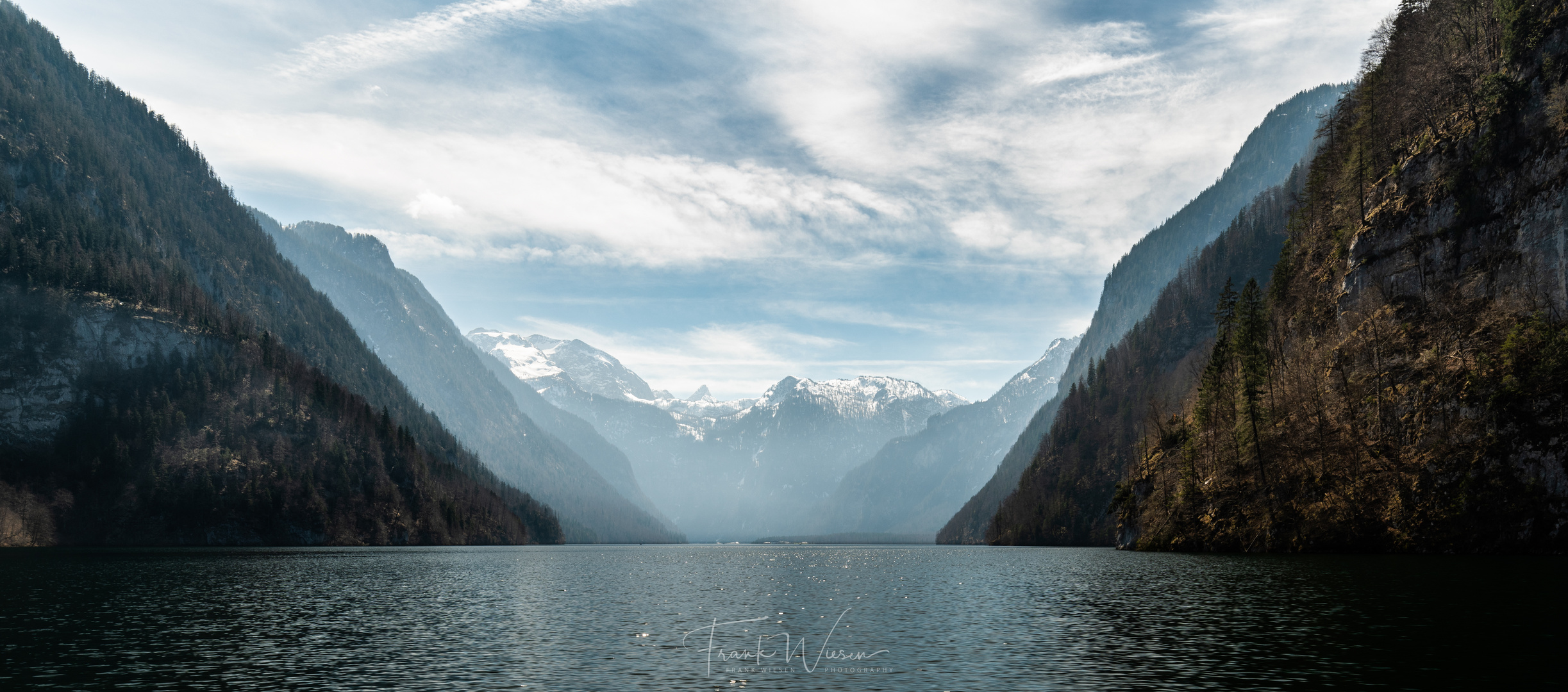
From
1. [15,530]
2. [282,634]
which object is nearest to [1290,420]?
[282,634]

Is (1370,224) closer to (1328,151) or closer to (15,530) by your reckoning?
(1328,151)

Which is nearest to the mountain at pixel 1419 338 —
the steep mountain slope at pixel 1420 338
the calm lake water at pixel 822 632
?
the steep mountain slope at pixel 1420 338

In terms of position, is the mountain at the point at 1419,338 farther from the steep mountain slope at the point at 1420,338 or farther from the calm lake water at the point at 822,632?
the calm lake water at the point at 822,632

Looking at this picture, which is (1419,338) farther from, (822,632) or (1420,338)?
(822,632)

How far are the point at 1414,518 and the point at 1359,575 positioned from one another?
36.1m

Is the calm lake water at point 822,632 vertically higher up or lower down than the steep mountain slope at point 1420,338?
lower down

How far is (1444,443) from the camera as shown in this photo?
94.4 m

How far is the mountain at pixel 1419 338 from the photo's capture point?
89.7 metres

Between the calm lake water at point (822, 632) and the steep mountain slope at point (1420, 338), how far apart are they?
40.9 ft

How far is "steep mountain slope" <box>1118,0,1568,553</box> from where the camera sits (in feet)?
294

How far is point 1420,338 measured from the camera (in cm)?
10388

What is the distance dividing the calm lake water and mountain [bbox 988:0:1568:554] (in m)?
11.1

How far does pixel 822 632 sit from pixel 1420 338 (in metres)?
98.3

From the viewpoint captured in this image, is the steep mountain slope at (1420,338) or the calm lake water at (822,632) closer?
the calm lake water at (822,632)
